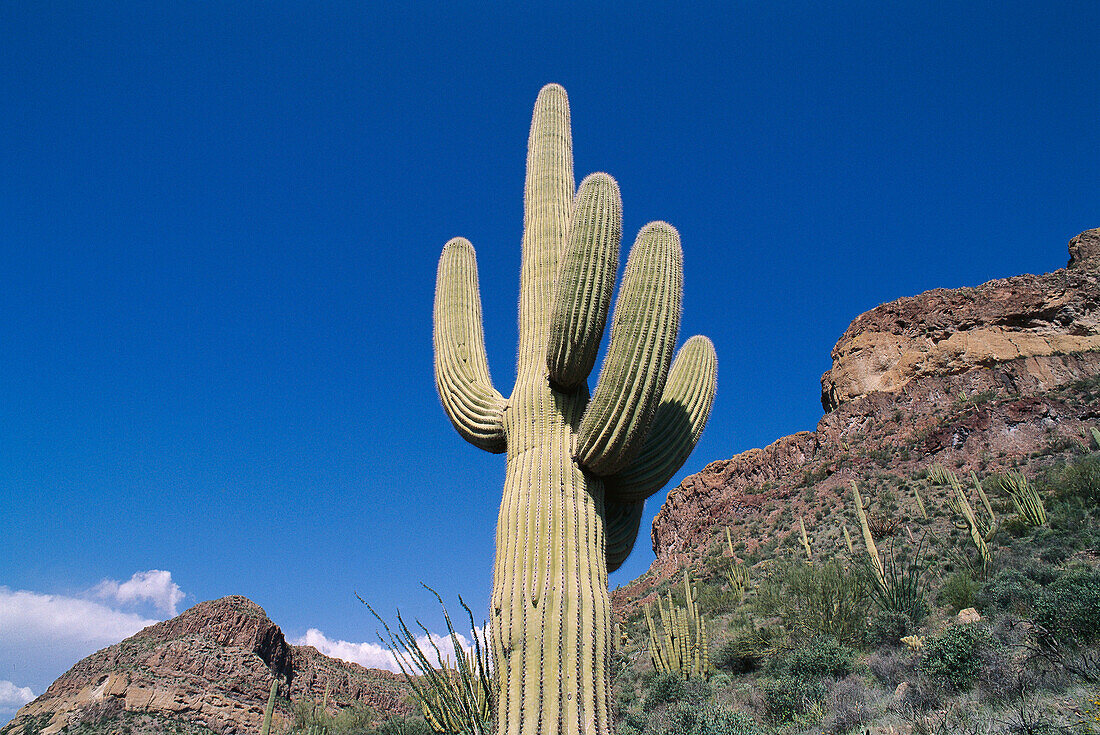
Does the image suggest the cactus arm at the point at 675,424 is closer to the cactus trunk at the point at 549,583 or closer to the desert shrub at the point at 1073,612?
the cactus trunk at the point at 549,583

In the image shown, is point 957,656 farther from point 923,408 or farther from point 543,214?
point 923,408

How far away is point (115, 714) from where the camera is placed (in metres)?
23.4

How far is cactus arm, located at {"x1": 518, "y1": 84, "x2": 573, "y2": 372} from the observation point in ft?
17.2

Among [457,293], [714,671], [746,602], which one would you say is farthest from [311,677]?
[457,293]

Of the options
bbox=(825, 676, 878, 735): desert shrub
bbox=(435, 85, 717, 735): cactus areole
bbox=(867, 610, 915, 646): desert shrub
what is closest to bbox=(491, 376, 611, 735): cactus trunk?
bbox=(435, 85, 717, 735): cactus areole

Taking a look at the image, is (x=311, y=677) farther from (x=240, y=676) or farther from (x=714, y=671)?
(x=714, y=671)

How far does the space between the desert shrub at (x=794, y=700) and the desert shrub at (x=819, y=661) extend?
0.54 m

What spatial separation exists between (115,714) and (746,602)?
77.6 ft

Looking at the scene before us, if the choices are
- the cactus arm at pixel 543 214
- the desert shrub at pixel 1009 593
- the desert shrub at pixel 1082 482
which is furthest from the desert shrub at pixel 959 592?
the cactus arm at pixel 543 214

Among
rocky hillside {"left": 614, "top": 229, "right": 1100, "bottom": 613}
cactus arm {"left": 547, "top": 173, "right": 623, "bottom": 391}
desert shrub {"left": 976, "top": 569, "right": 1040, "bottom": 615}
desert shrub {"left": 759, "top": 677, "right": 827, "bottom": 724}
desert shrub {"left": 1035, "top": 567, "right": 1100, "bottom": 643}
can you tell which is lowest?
desert shrub {"left": 759, "top": 677, "right": 827, "bottom": 724}

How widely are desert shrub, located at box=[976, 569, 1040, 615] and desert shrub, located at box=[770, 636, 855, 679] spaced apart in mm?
2396

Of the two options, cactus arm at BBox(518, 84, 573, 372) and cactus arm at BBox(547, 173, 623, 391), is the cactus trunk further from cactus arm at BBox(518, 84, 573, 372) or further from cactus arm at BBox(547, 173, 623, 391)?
cactus arm at BBox(518, 84, 573, 372)

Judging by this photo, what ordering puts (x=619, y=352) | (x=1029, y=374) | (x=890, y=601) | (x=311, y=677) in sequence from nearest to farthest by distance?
(x=619, y=352), (x=890, y=601), (x=1029, y=374), (x=311, y=677)

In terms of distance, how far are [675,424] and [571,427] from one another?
1.10 m
